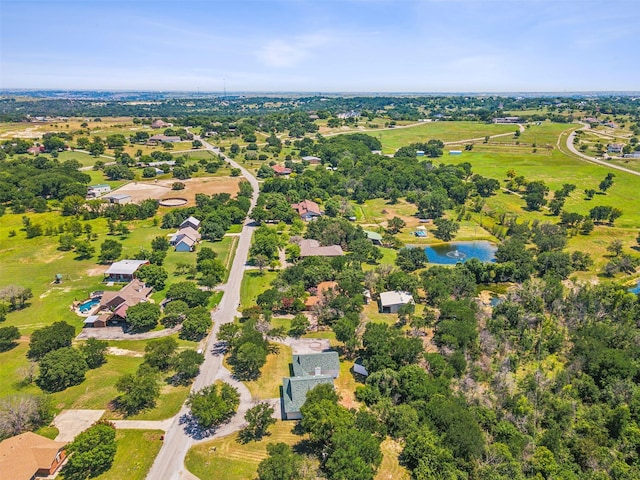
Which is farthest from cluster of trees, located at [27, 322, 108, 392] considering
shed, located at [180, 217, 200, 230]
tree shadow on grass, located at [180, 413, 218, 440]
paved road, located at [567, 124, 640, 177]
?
paved road, located at [567, 124, 640, 177]

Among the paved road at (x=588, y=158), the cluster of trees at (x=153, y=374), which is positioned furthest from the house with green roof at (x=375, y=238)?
the paved road at (x=588, y=158)

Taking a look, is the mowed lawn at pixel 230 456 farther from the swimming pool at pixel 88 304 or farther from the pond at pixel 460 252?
the pond at pixel 460 252

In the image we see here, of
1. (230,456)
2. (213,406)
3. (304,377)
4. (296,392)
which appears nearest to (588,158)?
(304,377)

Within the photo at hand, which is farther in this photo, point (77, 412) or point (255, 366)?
point (255, 366)

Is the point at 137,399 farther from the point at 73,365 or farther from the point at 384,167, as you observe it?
the point at 384,167

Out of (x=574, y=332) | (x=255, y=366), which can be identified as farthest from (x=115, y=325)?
(x=574, y=332)

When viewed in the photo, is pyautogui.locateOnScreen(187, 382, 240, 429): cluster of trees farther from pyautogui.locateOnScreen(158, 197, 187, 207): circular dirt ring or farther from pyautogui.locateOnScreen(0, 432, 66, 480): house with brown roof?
pyautogui.locateOnScreen(158, 197, 187, 207): circular dirt ring

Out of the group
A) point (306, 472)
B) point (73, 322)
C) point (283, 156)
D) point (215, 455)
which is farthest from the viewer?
point (283, 156)
